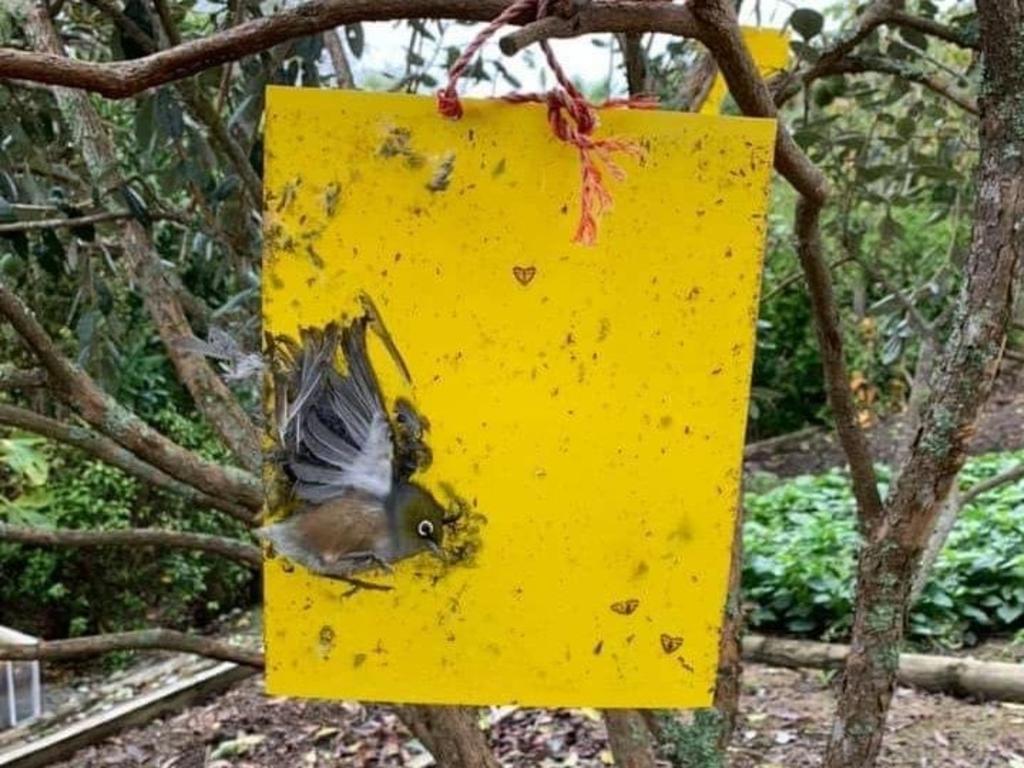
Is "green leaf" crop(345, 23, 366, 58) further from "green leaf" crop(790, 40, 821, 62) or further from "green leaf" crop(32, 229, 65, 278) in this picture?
"green leaf" crop(790, 40, 821, 62)

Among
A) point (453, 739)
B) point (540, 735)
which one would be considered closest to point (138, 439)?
point (453, 739)

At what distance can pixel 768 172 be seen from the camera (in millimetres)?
484

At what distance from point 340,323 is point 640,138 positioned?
0.15 metres

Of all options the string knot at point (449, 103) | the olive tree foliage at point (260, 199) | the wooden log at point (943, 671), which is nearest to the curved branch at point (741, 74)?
the olive tree foliage at point (260, 199)

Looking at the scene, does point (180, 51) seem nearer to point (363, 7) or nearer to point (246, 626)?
point (363, 7)

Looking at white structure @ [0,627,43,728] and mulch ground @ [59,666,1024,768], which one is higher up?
mulch ground @ [59,666,1024,768]

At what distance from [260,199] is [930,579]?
1.67 m

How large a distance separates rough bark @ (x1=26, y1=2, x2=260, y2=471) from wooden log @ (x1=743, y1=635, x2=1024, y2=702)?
1113mm

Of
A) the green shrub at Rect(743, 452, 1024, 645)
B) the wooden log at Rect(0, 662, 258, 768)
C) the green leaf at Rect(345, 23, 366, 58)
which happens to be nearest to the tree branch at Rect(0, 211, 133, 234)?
the green leaf at Rect(345, 23, 366, 58)

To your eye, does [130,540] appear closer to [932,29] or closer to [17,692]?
[932,29]

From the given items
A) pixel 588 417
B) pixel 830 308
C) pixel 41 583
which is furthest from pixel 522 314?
pixel 41 583

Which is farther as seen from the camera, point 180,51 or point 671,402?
point 671,402

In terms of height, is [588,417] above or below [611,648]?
above

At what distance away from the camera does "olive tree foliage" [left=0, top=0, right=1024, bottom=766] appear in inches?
19.0
